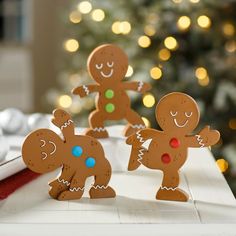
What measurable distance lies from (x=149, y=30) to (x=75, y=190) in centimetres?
162

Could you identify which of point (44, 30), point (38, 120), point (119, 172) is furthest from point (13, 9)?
point (119, 172)

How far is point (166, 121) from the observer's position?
3.71ft

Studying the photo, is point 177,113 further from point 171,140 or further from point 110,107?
point 110,107

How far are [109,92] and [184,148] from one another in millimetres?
270

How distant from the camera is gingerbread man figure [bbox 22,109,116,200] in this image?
1107 mm

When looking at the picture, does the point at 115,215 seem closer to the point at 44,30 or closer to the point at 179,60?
the point at 179,60

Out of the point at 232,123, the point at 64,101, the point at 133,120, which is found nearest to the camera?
the point at 133,120

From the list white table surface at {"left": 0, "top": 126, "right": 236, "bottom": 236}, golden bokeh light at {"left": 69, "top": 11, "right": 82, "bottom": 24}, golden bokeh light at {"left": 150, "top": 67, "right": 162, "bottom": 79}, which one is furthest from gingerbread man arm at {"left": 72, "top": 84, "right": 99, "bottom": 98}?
golden bokeh light at {"left": 69, "top": 11, "right": 82, "bottom": 24}

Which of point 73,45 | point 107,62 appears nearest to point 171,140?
point 107,62

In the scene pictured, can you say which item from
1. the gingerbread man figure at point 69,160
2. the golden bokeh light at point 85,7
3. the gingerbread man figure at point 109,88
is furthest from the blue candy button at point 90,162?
the golden bokeh light at point 85,7

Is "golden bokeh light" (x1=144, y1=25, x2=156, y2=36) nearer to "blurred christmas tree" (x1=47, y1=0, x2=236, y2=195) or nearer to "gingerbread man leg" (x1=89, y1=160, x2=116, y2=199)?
"blurred christmas tree" (x1=47, y1=0, x2=236, y2=195)

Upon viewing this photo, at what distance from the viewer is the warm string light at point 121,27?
106 inches

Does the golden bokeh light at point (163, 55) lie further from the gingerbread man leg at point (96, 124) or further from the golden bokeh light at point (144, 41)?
the gingerbread man leg at point (96, 124)

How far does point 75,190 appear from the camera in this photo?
1121 millimetres
